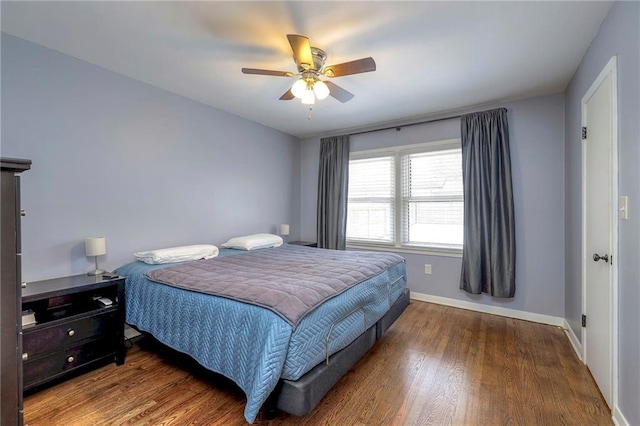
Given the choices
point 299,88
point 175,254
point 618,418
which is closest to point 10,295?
point 175,254

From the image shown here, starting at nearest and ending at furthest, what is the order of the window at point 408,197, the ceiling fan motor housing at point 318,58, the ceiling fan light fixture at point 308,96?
the ceiling fan motor housing at point 318,58
the ceiling fan light fixture at point 308,96
the window at point 408,197

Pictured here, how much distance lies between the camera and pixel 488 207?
334 cm

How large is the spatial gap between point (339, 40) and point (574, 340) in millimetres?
3305

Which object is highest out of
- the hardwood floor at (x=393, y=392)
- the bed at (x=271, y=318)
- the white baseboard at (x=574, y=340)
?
the bed at (x=271, y=318)

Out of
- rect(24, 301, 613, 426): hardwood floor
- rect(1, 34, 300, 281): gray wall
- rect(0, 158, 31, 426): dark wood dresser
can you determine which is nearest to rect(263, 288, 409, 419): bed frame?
rect(24, 301, 613, 426): hardwood floor

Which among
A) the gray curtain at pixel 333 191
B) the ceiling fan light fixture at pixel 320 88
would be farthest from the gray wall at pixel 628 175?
the gray curtain at pixel 333 191

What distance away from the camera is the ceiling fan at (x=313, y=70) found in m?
1.94

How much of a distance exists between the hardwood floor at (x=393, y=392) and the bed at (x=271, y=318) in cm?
26

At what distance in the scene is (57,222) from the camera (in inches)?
91.8

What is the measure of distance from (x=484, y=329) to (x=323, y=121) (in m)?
3.24

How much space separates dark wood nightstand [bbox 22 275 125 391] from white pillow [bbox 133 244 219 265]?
32 centimetres

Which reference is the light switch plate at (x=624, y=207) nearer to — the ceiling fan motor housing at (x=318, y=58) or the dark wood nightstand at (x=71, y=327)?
A: the ceiling fan motor housing at (x=318, y=58)

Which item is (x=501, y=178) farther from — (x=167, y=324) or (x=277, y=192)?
(x=167, y=324)

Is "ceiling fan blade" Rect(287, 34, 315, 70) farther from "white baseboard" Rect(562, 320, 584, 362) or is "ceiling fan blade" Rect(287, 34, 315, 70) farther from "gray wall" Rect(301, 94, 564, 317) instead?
"white baseboard" Rect(562, 320, 584, 362)
